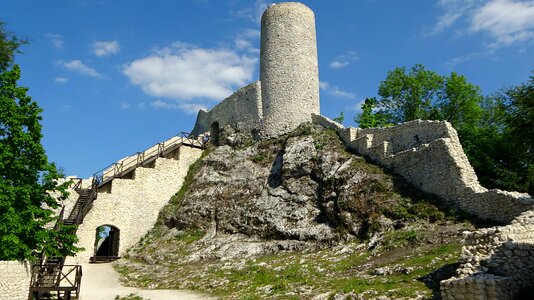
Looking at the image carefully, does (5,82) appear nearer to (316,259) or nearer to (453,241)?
(316,259)

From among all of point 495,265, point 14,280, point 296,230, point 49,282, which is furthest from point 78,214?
point 495,265

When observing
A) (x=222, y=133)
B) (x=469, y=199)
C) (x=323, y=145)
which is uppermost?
(x=222, y=133)

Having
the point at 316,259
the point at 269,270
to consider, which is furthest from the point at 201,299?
the point at 316,259

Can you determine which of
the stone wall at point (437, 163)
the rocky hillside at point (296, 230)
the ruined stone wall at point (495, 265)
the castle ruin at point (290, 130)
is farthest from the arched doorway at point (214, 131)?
the ruined stone wall at point (495, 265)

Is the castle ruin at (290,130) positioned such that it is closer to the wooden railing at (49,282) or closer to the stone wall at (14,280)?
the stone wall at (14,280)

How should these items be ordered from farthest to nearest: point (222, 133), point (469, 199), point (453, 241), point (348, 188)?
point (222, 133)
point (348, 188)
point (469, 199)
point (453, 241)

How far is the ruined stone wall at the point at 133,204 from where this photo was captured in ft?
84.9

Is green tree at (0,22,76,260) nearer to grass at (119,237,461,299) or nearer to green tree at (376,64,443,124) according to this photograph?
grass at (119,237,461,299)

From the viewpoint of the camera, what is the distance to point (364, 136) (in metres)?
24.1

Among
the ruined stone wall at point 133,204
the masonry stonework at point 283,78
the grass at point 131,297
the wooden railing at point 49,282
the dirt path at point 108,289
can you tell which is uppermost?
the masonry stonework at point 283,78

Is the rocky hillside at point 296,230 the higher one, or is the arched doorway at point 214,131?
the arched doorway at point 214,131

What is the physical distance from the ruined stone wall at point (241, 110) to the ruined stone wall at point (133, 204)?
15.7ft

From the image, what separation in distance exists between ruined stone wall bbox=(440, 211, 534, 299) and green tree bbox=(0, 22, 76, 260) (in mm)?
14291

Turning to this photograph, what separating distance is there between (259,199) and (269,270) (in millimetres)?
7116
